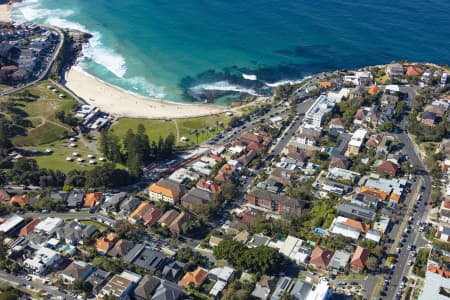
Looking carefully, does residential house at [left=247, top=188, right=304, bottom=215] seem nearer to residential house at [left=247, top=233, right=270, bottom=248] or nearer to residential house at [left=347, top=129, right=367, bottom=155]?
residential house at [left=247, top=233, right=270, bottom=248]

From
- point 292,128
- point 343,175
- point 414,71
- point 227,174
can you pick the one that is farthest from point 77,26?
point 343,175

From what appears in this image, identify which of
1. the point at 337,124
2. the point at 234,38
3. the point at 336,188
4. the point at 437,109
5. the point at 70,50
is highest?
the point at 437,109

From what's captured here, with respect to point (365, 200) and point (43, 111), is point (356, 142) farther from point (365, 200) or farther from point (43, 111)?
point (43, 111)

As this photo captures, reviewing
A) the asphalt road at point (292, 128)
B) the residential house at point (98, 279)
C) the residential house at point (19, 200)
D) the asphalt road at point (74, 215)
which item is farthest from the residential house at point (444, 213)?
the residential house at point (19, 200)

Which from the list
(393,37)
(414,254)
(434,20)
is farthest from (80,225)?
(434,20)

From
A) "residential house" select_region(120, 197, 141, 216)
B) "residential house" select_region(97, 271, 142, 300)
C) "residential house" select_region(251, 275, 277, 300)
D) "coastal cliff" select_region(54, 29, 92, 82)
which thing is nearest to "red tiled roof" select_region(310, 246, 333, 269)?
"residential house" select_region(251, 275, 277, 300)

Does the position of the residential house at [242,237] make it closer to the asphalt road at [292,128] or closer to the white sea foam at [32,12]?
the asphalt road at [292,128]
